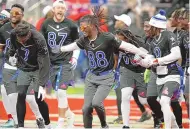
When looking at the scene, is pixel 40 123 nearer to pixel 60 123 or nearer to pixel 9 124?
pixel 60 123

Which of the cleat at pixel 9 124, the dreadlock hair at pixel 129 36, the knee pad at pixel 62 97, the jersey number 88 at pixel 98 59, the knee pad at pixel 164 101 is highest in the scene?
the dreadlock hair at pixel 129 36

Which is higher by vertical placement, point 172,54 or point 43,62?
point 172,54

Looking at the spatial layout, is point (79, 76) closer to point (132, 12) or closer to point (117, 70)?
point (132, 12)

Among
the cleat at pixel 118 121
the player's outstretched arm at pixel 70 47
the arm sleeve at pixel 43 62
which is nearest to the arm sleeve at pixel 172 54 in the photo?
the player's outstretched arm at pixel 70 47

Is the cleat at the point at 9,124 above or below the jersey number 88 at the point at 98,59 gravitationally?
below

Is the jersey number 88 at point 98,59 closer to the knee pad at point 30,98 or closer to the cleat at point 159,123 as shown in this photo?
the knee pad at point 30,98

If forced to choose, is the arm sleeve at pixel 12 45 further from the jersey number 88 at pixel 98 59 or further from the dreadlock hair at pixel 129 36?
the dreadlock hair at pixel 129 36

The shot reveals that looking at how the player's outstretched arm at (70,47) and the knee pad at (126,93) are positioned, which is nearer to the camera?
the player's outstretched arm at (70,47)

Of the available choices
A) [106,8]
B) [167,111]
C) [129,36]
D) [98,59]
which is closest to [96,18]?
[98,59]

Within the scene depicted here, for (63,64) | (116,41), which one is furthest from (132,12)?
(116,41)

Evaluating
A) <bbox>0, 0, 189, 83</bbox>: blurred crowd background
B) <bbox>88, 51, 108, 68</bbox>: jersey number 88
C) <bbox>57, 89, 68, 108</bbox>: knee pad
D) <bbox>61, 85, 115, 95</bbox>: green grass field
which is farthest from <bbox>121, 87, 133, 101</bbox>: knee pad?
<bbox>0, 0, 189, 83</bbox>: blurred crowd background

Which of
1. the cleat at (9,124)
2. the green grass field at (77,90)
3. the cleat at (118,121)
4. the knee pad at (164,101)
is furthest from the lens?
the green grass field at (77,90)

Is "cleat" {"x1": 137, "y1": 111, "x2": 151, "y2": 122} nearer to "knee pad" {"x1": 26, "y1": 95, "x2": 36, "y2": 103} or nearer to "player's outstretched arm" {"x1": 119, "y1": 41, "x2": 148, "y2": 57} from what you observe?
"knee pad" {"x1": 26, "y1": 95, "x2": 36, "y2": 103}

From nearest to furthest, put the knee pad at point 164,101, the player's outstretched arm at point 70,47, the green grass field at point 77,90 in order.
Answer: the knee pad at point 164,101 < the player's outstretched arm at point 70,47 < the green grass field at point 77,90
